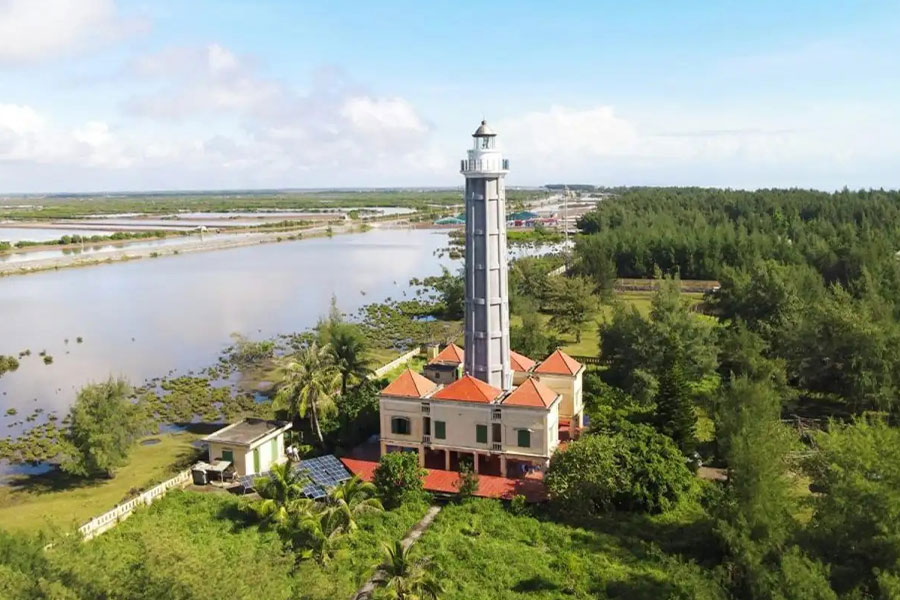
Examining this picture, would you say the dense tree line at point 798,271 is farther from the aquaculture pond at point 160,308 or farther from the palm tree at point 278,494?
the aquaculture pond at point 160,308

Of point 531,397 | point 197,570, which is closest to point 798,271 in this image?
point 531,397

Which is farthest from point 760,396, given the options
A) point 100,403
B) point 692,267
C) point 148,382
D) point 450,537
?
point 692,267

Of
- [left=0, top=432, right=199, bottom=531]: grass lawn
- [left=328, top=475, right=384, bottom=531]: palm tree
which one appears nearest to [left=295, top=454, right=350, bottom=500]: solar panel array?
[left=328, top=475, right=384, bottom=531]: palm tree

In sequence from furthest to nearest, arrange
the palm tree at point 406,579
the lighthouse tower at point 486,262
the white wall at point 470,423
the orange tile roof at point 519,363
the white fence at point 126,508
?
the orange tile roof at point 519,363 → the lighthouse tower at point 486,262 → the white wall at point 470,423 → the white fence at point 126,508 → the palm tree at point 406,579

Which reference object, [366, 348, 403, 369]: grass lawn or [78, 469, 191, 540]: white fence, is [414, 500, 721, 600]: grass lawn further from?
[366, 348, 403, 369]: grass lawn

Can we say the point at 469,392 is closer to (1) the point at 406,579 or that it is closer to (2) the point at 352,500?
(2) the point at 352,500

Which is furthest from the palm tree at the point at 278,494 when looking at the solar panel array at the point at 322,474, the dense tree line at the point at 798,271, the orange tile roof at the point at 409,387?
the dense tree line at the point at 798,271
